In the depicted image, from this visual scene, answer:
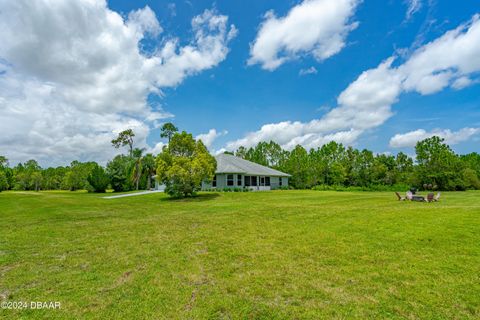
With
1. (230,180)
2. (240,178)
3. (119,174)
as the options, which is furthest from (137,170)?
(240,178)

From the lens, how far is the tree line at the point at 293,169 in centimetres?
2109

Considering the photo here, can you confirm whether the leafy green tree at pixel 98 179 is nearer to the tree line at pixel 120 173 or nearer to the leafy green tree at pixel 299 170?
the tree line at pixel 120 173

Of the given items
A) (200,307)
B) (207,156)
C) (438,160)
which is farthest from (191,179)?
(438,160)

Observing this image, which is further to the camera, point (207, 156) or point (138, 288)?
point (207, 156)

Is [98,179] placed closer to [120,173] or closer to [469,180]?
[120,173]

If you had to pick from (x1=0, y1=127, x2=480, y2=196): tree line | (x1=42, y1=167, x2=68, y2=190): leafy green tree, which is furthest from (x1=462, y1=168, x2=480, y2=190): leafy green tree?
(x1=42, y1=167, x2=68, y2=190): leafy green tree

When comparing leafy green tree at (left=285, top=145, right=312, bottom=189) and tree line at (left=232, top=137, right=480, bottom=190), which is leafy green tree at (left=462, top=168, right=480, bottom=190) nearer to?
tree line at (left=232, top=137, right=480, bottom=190)

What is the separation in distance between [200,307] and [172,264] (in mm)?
2095

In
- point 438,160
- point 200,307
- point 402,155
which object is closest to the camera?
point 200,307

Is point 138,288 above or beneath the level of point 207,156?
beneath

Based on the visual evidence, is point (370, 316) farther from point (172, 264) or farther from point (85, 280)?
point (85, 280)

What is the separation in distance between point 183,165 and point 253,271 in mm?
16101

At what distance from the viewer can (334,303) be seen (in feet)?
12.9

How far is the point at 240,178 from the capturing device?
31.9 m
